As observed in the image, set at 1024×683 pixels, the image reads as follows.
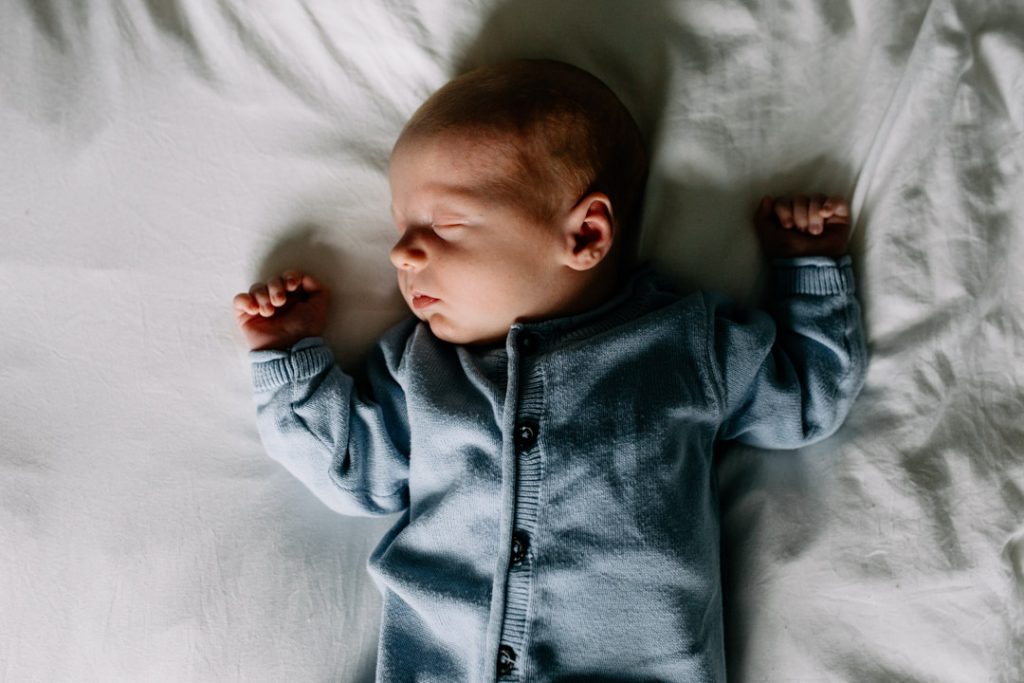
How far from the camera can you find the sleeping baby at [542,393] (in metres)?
1.31

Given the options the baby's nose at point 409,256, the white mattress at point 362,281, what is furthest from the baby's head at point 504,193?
the white mattress at point 362,281

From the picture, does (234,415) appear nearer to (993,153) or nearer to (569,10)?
(569,10)

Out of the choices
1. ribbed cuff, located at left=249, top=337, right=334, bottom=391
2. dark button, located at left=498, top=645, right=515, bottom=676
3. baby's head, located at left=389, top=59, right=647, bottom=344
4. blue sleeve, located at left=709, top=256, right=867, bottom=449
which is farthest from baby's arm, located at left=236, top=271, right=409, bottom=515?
blue sleeve, located at left=709, top=256, right=867, bottom=449

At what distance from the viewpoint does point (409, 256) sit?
1308 millimetres

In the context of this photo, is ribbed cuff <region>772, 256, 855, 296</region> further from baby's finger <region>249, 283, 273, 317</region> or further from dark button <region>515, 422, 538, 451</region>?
baby's finger <region>249, 283, 273, 317</region>

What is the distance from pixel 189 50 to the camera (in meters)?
1.46

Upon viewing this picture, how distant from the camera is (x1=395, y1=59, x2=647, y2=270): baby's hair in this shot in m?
1.32

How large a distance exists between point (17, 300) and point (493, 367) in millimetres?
724

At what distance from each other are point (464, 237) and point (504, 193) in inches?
3.3

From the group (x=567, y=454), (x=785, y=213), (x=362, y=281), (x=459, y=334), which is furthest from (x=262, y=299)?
(x=785, y=213)

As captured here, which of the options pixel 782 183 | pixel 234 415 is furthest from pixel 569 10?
pixel 234 415

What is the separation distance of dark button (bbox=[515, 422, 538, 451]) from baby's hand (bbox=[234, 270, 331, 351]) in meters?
0.36

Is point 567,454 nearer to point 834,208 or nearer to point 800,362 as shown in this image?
point 800,362

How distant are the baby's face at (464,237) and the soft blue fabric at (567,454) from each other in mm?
66
